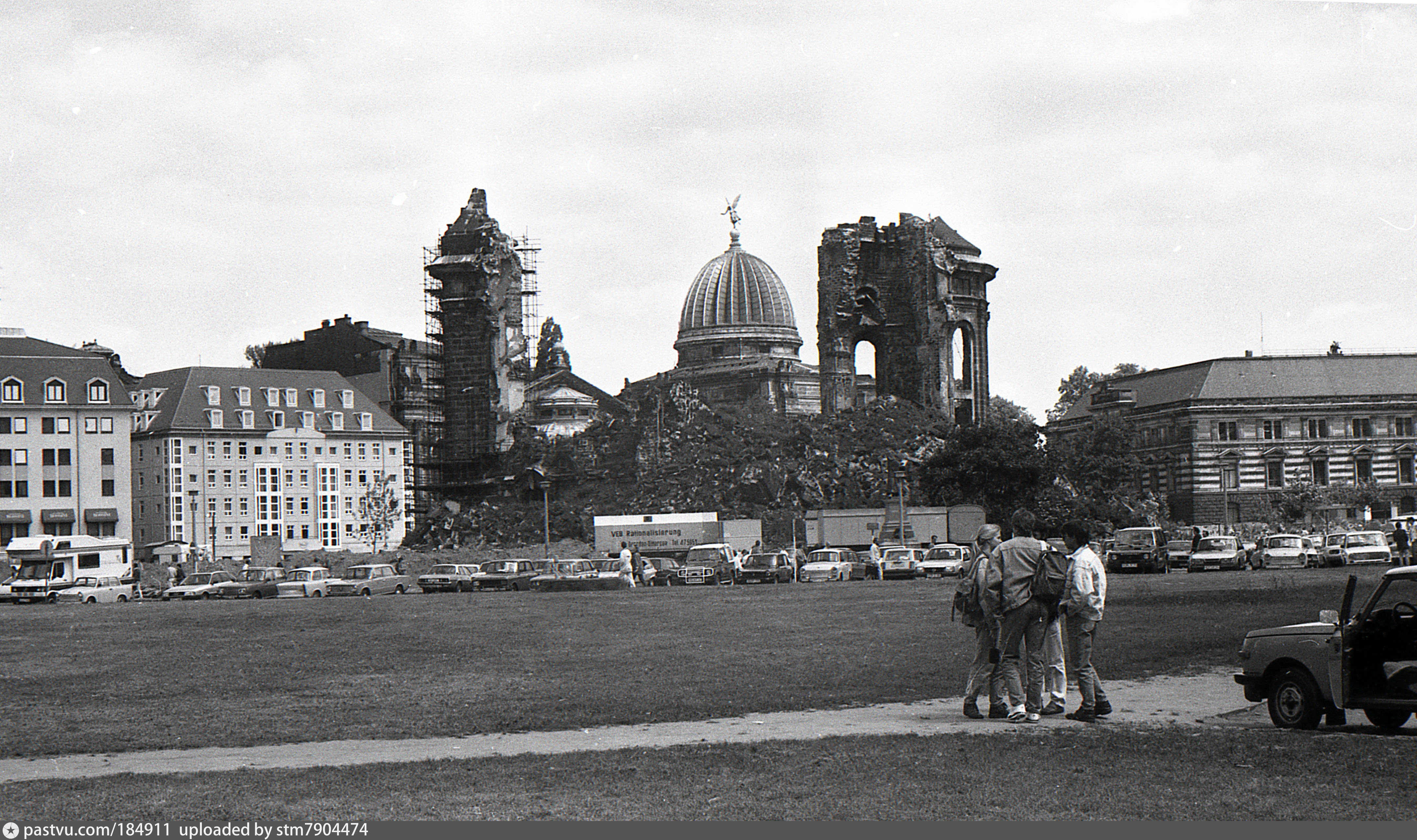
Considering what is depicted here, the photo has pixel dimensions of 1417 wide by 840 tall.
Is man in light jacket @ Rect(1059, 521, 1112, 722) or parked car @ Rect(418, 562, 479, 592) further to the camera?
parked car @ Rect(418, 562, 479, 592)

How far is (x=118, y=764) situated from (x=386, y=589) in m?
39.7

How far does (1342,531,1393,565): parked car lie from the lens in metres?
51.2

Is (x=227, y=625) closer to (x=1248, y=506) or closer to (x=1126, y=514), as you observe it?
(x=1126, y=514)

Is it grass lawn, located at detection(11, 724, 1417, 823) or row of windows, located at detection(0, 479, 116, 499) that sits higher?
row of windows, located at detection(0, 479, 116, 499)

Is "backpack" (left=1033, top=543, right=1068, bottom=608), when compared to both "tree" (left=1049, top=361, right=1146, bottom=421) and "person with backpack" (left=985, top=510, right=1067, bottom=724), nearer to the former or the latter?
"person with backpack" (left=985, top=510, right=1067, bottom=724)

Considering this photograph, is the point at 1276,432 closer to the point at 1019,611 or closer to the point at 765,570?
the point at 765,570

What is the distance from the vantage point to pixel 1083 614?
14148 millimetres

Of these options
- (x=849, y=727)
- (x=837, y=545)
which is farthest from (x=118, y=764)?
(x=837, y=545)

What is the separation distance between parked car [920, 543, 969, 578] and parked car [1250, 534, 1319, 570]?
974 cm

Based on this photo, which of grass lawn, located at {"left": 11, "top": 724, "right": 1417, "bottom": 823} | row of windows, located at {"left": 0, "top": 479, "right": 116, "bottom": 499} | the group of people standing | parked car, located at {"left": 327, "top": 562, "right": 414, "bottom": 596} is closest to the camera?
grass lawn, located at {"left": 11, "top": 724, "right": 1417, "bottom": 823}

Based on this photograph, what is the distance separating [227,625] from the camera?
100 feet

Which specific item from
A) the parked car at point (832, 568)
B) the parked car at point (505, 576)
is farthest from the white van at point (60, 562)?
the parked car at point (832, 568)

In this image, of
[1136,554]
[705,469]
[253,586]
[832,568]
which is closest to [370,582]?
[253,586]

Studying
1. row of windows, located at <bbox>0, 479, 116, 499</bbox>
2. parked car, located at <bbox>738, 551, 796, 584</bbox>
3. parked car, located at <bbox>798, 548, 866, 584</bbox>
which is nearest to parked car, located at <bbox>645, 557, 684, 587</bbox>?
parked car, located at <bbox>738, 551, 796, 584</bbox>
